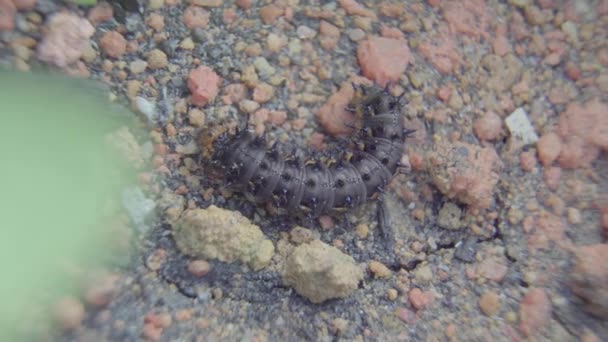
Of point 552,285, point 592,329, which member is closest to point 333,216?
point 552,285

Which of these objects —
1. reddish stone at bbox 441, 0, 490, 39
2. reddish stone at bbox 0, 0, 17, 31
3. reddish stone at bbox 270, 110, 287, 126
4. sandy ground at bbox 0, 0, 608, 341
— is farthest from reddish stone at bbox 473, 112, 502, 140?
reddish stone at bbox 0, 0, 17, 31

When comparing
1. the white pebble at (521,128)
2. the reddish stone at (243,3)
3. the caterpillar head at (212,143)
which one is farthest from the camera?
the white pebble at (521,128)

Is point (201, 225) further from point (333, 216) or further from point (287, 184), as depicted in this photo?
point (333, 216)

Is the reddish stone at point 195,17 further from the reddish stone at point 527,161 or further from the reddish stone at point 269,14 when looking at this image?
the reddish stone at point 527,161

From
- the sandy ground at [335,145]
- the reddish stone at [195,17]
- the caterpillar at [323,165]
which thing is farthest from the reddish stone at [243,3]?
the caterpillar at [323,165]

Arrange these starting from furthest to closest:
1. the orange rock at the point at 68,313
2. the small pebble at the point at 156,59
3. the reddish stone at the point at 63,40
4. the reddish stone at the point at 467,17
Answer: the reddish stone at the point at 467,17, the small pebble at the point at 156,59, the reddish stone at the point at 63,40, the orange rock at the point at 68,313

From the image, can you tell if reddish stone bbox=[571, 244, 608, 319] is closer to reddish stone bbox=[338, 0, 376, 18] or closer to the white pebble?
the white pebble
